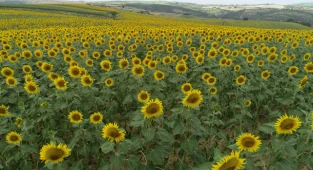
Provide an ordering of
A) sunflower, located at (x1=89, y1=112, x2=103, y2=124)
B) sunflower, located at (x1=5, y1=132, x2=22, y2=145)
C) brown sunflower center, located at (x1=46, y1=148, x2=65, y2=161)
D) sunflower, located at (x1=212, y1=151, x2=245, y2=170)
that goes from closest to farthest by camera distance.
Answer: sunflower, located at (x1=212, y1=151, x2=245, y2=170) → brown sunflower center, located at (x1=46, y1=148, x2=65, y2=161) → sunflower, located at (x1=5, y1=132, x2=22, y2=145) → sunflower, located at (x1=89, y1=112, x2=103, y2=124)

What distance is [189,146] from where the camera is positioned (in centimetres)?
386

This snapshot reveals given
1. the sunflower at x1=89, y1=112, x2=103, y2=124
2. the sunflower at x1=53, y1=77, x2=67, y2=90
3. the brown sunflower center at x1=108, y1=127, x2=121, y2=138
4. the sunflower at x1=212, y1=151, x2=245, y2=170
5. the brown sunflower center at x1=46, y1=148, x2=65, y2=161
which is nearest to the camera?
the sunflower at x1=212, y1=151, x2=245, y2=170

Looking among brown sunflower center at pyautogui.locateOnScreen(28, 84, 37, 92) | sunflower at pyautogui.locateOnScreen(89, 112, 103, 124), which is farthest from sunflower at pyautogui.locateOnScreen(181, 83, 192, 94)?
brown sunflower center at pyautogui.locateOnScreen(28, 84, 37, 92)

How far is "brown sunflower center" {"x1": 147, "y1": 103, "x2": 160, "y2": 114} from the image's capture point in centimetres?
355

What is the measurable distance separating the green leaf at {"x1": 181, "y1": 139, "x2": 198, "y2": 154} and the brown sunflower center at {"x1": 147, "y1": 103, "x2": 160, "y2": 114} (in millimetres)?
740

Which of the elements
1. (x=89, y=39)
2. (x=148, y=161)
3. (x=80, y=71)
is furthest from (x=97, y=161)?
(x=89, y=39)

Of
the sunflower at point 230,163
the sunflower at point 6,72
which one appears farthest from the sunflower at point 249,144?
the sunflower at point 6,72

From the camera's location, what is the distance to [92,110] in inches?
238

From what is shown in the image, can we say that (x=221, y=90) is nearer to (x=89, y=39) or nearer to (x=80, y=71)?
(x=80, y=71)

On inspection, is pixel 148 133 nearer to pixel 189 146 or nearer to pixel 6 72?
pixel 189 146

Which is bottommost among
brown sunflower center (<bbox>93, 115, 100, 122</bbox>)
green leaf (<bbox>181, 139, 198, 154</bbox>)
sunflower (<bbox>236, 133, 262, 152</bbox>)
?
green leaf (<bbox>181, 139, 198, 154</bbox>)

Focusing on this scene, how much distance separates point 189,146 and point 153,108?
830 millimetres

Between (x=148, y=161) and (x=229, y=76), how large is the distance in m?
4.30

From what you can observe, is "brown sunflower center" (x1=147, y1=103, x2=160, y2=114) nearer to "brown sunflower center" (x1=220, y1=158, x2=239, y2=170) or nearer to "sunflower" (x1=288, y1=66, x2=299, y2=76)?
"brown sunflower center" (x1=220, y1=158, x2=239, y2=170)
